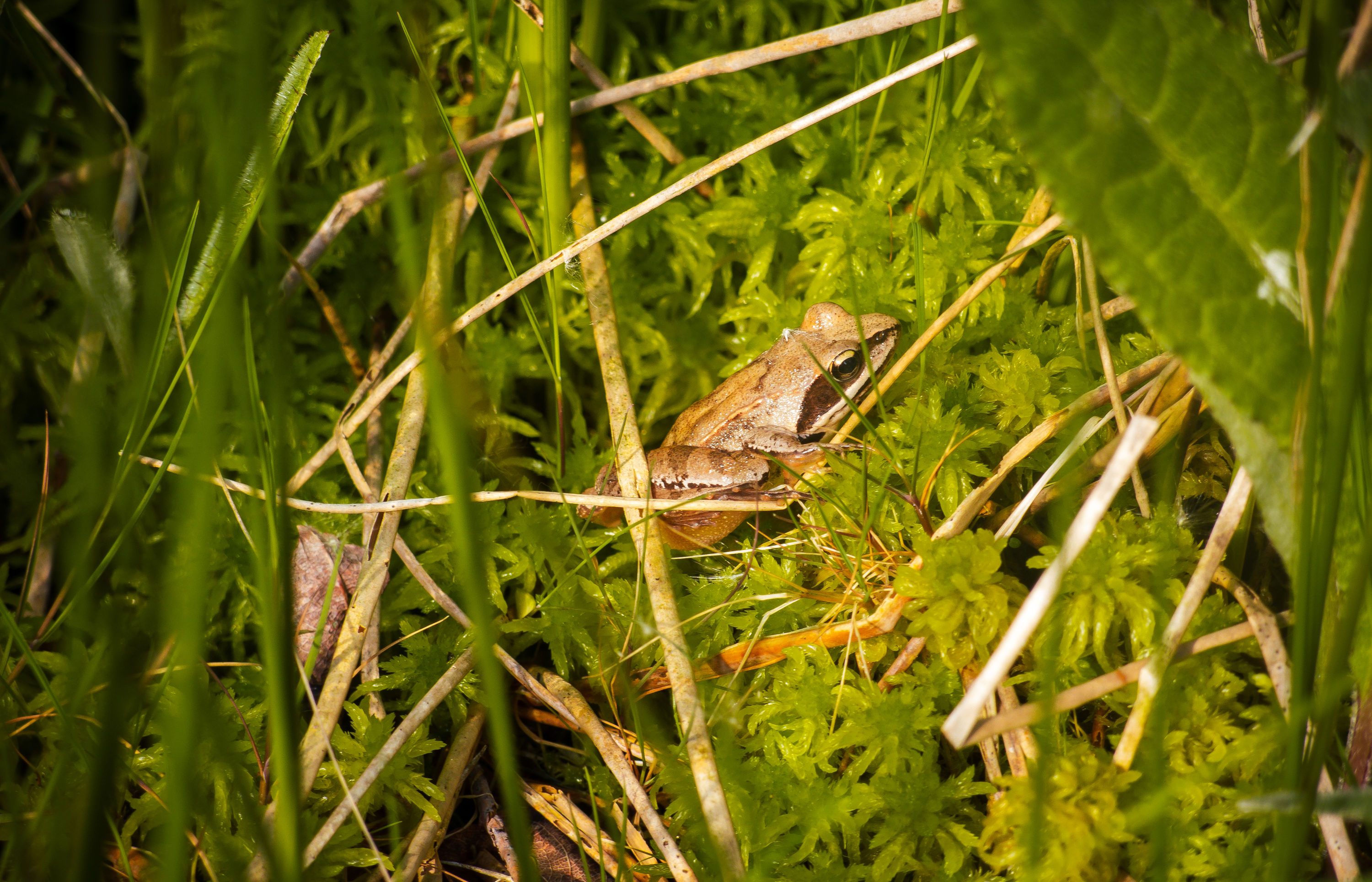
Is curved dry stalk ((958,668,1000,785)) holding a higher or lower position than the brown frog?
lower

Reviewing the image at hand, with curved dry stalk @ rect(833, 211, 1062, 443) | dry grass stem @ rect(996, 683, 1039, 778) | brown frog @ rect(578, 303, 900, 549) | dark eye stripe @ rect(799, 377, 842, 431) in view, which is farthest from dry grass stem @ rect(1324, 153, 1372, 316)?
dark eye stripe @ rect(799, 377, 842, 431)

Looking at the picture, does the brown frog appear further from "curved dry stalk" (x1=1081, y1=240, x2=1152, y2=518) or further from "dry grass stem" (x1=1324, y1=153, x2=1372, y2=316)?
"dry grass stem" (x1=1324, y1=153, x2=1372, y2=316)

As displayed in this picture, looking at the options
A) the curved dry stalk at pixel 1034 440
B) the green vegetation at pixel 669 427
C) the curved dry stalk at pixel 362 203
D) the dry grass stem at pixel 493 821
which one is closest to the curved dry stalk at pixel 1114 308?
the green vegetation at pixel 669 427

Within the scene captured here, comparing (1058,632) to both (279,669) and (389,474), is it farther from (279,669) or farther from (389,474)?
(389,474)

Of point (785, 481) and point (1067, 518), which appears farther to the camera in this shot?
point (785, 481)

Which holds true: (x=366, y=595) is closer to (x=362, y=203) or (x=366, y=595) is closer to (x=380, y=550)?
(x=380, y=550)

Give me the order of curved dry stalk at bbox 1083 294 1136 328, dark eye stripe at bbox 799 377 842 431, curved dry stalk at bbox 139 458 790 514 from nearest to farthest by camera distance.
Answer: curved dry stalk at bbox 139 458 790 514 → curved dry stalk at bbox 1083 294 1136 328 → dark eye stripe at bbox 799 377 842 431

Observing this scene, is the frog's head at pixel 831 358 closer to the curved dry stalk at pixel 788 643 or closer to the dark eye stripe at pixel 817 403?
the dark eye stripe at pixel 817 403

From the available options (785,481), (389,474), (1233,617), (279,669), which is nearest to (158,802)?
(389,474)
